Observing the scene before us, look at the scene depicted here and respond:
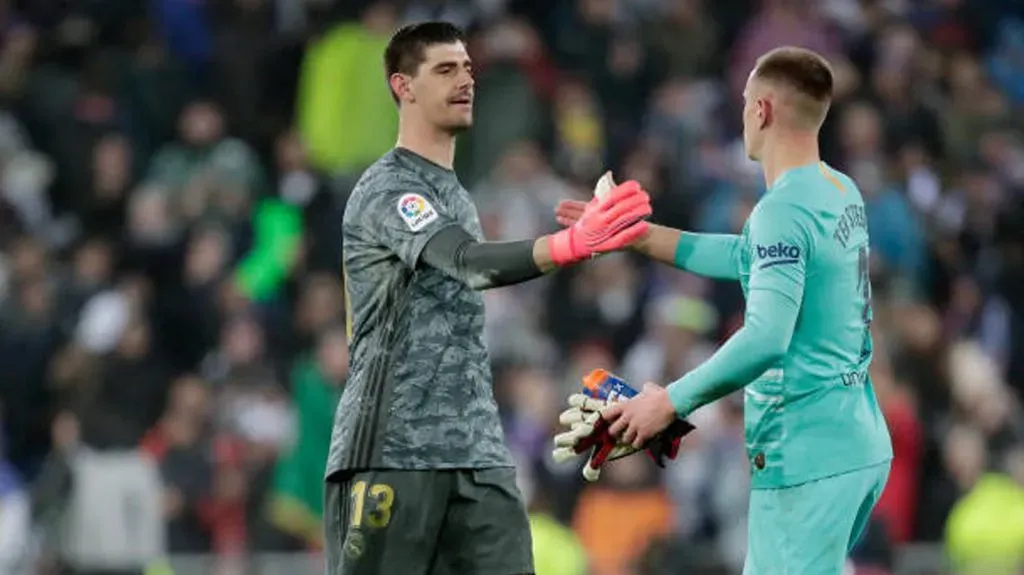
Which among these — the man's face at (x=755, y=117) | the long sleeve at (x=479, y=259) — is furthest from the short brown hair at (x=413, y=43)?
the man's face at (x=755, y=117)

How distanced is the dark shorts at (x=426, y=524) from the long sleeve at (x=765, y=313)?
0.88 m

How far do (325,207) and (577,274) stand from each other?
6.19 ft

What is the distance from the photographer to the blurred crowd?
47.6 ft

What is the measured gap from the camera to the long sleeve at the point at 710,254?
27.8ft

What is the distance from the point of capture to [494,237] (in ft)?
51.6

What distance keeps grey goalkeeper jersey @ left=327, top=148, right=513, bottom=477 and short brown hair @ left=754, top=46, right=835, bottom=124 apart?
44.9 inches

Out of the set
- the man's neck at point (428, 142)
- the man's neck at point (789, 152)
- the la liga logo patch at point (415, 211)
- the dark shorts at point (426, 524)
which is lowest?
the dark shorts at point (426, 524)

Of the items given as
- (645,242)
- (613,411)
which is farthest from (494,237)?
(613,411)

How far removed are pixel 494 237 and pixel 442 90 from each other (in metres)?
7.44

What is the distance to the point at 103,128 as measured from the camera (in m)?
17.1

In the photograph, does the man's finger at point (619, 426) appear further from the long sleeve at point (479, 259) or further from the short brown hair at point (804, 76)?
the short brown hair at point (804, 76)

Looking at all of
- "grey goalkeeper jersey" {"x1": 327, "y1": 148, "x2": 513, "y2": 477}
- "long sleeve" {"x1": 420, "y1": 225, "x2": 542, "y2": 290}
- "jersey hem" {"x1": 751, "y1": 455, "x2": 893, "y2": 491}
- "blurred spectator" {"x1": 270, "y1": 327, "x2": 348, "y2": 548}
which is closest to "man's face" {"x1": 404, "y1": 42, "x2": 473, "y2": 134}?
"grey goalkeeper jersey" {"x1": 327, "y1": 148, "x2": 513, "y2": 477}

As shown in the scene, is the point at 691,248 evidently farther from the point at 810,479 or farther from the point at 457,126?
the point at 810,479

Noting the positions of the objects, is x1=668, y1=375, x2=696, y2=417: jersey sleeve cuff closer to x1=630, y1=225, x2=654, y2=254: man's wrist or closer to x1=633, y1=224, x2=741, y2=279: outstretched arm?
x1=633, y1=224, x2=741, y2=279: outstretched arm
